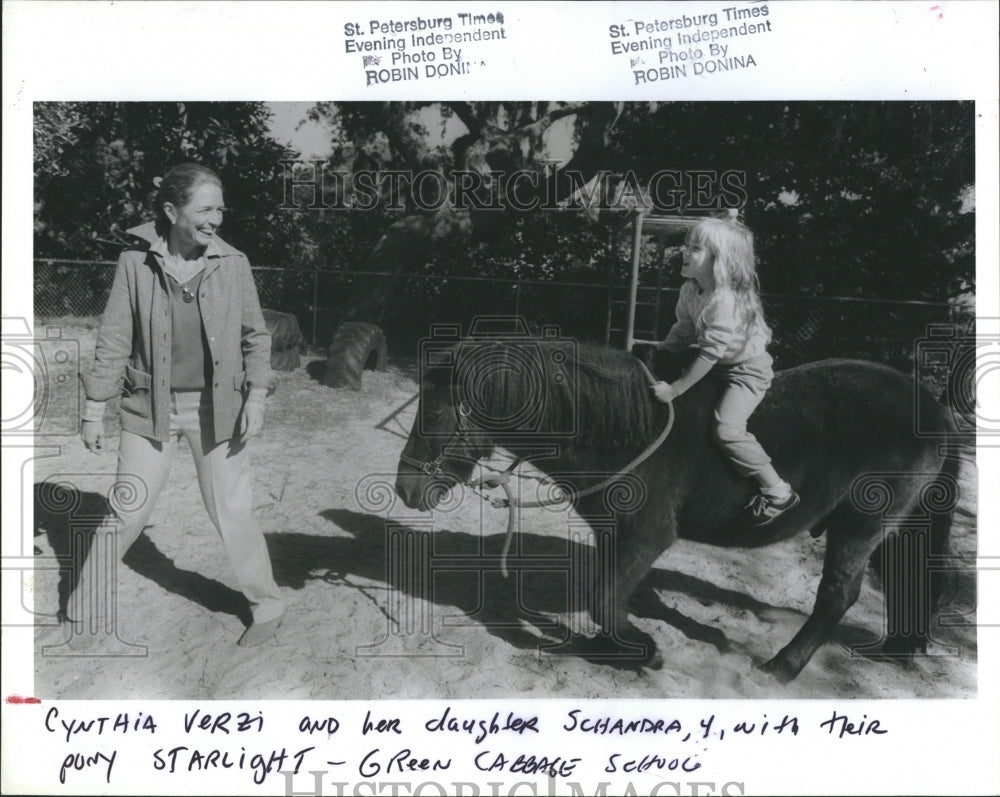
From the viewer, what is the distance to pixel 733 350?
2699 mm

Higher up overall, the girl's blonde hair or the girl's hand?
the girl's blonde hair

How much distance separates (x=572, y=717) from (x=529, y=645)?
337 mm

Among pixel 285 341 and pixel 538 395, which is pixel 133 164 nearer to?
pixel 285 341

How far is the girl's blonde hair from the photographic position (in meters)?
2.73

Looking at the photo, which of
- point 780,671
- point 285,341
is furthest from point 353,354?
point 780,671

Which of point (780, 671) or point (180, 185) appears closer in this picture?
point (180, 185)

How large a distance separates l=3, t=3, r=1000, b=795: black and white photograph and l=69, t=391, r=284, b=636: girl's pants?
0.02 metres

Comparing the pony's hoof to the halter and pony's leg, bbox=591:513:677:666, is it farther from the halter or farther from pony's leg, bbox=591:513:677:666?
the halter
